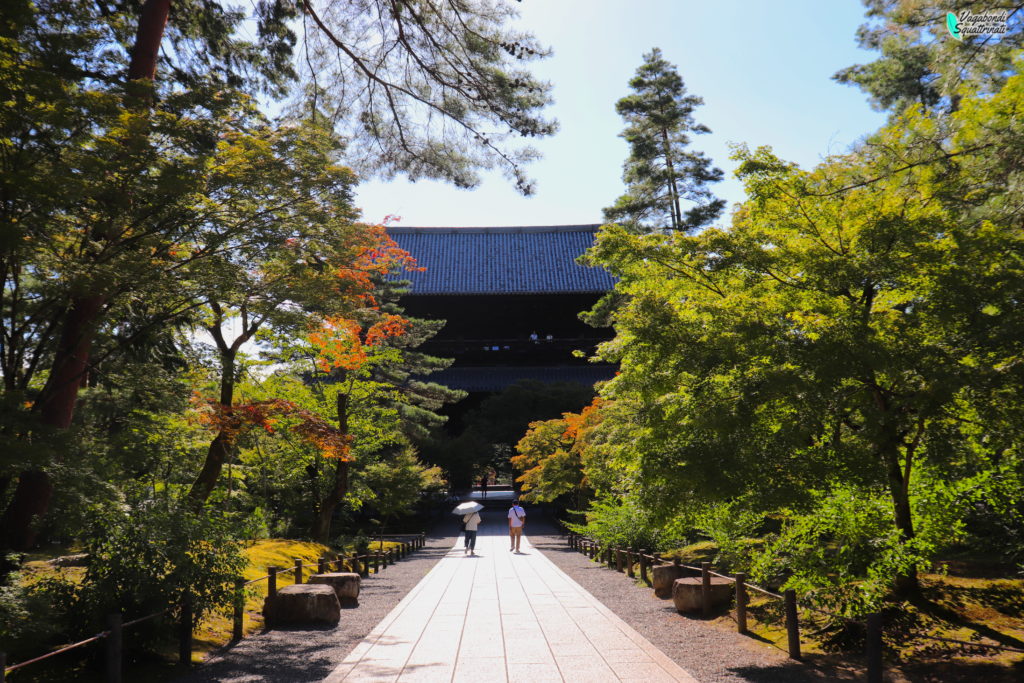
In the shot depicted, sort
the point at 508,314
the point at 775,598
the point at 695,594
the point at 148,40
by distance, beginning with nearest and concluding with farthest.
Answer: the point at 775,598, the point at 148,40, the point at 695,594, the point at 508,314

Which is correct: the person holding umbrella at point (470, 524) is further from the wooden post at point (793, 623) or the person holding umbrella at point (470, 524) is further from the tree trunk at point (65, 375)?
the wooden post at point (793, 623)

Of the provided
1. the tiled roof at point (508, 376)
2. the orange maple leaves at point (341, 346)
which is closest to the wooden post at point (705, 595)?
the orange maple leaves at point (341, 346)

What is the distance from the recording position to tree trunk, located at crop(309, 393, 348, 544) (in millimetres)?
16656

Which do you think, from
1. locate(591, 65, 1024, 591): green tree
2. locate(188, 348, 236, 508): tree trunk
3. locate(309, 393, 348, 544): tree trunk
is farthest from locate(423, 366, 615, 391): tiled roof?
locate(591, 65, 1024, 591): green tree

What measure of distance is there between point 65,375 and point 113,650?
372 cm

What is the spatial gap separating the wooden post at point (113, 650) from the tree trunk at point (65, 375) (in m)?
1.58

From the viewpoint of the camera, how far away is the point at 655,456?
7.35 metres

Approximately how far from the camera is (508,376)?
33.7m

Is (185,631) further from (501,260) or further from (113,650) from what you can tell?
(501,260)

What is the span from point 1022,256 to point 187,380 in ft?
35.8

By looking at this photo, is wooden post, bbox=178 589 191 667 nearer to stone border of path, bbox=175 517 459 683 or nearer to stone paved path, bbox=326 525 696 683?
stone border of path, bbox=175 517 459 683

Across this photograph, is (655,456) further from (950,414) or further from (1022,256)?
(1022,256)

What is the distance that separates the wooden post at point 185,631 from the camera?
6.79m

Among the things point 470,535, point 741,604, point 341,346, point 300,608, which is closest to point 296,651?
point 300,608
